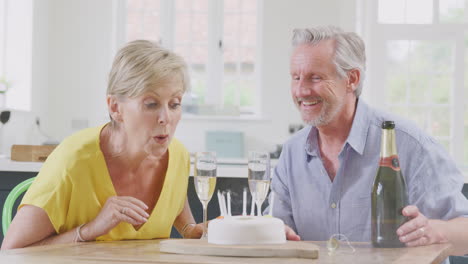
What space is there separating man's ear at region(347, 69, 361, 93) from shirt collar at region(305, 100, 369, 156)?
1.8 inches

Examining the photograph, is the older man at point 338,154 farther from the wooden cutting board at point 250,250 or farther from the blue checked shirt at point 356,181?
the wooden cutting board at point 250,250

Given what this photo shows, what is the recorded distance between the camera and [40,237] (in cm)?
167

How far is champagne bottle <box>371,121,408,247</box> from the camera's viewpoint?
1.45 meters

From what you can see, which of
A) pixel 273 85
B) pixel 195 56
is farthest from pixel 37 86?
pixel 273 85

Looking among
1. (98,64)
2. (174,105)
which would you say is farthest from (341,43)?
(98,64)

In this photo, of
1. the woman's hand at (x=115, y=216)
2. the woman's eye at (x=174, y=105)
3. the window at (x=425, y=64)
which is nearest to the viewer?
the woman's hand at (x=115, y=216)

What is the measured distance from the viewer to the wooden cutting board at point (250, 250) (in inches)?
50.2

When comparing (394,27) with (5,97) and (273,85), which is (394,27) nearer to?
(273,85)

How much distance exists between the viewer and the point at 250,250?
128cm

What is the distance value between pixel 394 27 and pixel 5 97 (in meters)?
4.08

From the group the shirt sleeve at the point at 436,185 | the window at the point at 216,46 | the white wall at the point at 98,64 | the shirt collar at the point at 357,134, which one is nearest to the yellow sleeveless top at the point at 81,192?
the shirt collar at the point at 357,134

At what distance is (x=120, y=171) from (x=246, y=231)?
61 centimetres

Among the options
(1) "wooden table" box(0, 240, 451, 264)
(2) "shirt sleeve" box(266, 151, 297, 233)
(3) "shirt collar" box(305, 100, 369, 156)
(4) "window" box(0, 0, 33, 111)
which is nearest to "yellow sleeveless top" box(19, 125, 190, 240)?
(1) "wooden table" box(0, 240, 451, 264)

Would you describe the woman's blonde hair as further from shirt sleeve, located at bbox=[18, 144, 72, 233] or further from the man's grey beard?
the man's grey beard
